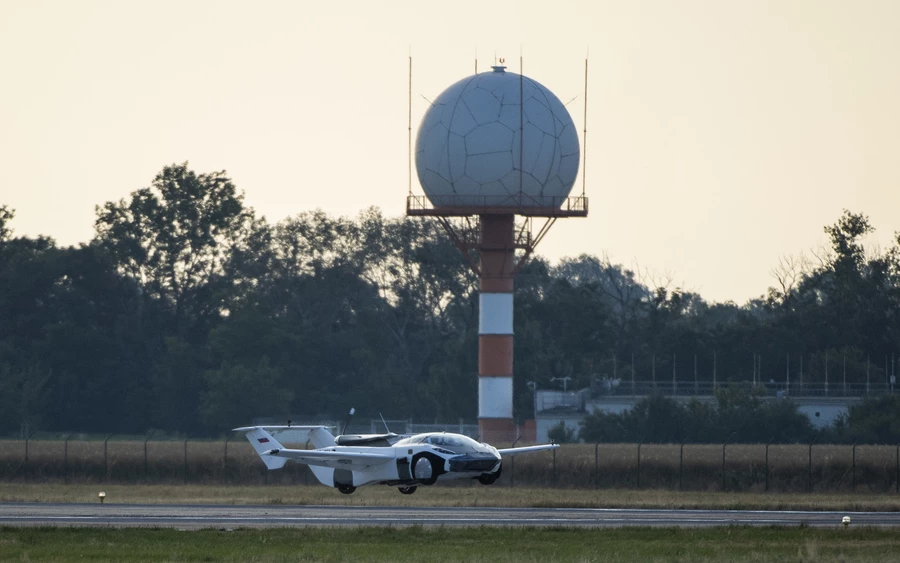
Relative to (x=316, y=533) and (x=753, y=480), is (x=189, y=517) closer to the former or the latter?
(x=316, y=533)

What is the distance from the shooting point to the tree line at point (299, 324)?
4439 inches

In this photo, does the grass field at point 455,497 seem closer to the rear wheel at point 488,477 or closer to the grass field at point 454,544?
the rear wheel at point 488,477

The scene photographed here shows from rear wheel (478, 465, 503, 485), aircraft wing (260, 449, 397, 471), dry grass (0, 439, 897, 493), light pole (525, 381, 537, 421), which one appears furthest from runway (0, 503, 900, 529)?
light pole (525, 381, 537, 421)

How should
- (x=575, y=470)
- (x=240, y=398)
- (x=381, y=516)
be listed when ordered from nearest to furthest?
(x=381, y=516) < (x=575, y=470) < (x=240, y=398)

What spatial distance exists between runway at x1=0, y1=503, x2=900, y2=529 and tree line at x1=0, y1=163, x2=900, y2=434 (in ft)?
170

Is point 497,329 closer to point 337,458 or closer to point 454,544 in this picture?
point 337,458

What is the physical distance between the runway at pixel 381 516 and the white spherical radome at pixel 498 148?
1314 inches

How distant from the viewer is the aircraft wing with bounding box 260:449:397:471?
52.8m

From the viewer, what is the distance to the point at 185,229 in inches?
4850

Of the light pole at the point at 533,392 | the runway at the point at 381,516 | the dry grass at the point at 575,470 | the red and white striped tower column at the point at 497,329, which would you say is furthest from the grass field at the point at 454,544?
the light pole at the point at 533,392

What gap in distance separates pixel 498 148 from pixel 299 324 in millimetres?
41603

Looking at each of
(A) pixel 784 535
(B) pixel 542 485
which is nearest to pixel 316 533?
(A) pixel 784 535

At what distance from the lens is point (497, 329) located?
293 ft

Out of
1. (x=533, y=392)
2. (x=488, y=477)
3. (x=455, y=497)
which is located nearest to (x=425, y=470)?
(x=488, y=477)
